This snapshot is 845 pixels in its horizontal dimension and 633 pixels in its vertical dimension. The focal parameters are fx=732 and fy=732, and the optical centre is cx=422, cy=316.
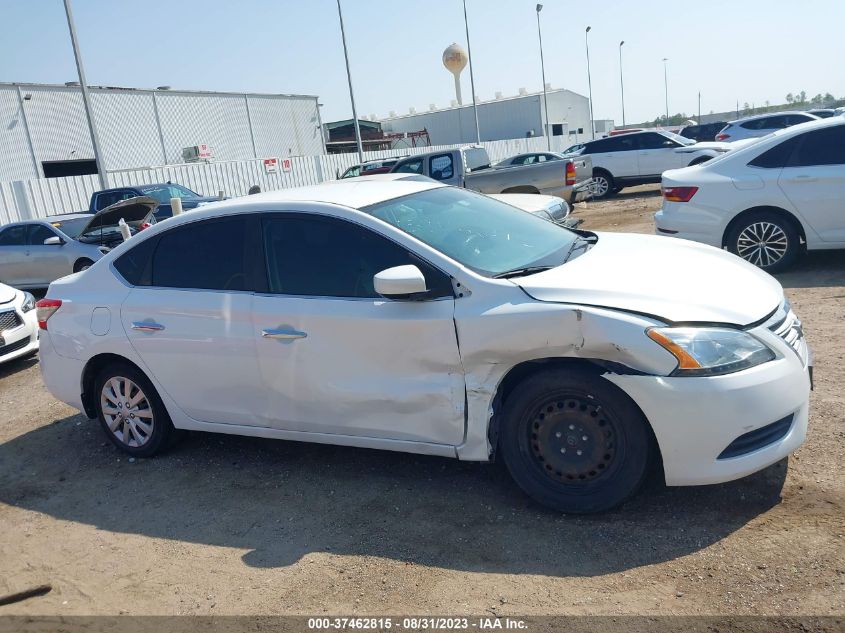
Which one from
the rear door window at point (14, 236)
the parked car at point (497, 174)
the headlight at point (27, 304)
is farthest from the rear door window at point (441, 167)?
the headlight at point (27, 304)

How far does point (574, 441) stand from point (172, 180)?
26.9 metres

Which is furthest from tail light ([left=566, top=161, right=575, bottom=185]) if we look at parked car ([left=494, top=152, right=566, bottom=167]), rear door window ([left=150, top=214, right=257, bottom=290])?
rear door window ([left=150, top=214, right=257, bottom=290])

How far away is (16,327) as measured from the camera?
27.6ft

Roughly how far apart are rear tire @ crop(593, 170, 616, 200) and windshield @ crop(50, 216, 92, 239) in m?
13.2

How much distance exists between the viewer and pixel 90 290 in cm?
511

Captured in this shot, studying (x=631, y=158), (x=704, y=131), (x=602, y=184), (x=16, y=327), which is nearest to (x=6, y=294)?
(x=16, y=327)

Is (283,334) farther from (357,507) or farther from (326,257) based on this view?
(357,507)

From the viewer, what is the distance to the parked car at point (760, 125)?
20956 mm

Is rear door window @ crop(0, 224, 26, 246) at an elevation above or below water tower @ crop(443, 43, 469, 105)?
below

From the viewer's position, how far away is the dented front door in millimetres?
3834

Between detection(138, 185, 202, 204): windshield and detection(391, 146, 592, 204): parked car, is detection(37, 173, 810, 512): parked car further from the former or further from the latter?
detection(138, 185, 202, 204): windshield

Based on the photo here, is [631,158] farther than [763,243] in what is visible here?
Yes

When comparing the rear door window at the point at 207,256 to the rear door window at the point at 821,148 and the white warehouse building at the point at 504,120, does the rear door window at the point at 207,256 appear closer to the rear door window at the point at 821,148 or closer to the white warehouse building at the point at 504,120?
the rear door window at the point at 821,148

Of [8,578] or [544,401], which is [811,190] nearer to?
[544,401]
